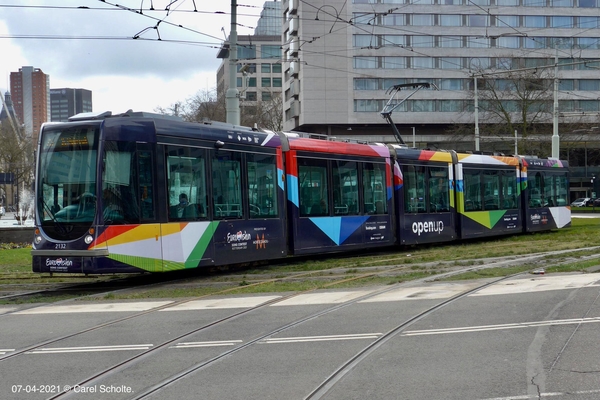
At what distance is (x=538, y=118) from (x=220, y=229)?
140 ft

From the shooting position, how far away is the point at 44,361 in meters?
7.98

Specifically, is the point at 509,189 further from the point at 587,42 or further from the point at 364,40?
the point at 587,42

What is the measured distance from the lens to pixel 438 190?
24344 millimetres

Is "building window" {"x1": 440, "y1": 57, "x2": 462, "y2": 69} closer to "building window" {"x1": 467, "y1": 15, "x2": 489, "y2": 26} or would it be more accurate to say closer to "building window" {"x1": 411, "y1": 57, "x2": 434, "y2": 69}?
"building window" {"x1": 411, "y1": 57, "x2": 434, "y2": 69}

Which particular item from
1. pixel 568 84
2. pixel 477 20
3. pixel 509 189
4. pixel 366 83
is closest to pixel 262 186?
pixel 509 189

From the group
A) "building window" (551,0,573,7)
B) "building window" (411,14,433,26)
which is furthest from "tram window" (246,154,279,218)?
"building window" (551,0,573,7)

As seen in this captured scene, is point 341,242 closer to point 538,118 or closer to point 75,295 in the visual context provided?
point 75,295

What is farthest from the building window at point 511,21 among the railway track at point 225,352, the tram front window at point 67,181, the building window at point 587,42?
the tram front window at point 67,181

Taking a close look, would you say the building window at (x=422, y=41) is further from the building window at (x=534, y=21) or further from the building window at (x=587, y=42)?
the building window at (x=587, y=42)

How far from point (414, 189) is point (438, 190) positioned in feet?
4.62

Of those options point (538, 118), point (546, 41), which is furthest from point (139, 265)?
point (546, 41)

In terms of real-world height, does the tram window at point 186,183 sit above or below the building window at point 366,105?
below

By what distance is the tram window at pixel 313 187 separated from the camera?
1858cm

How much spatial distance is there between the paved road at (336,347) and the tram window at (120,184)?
212 cm
